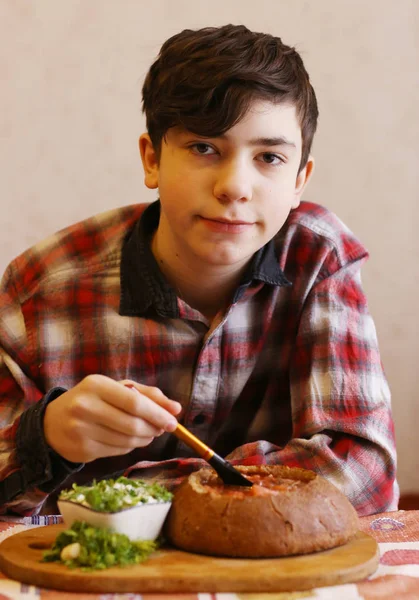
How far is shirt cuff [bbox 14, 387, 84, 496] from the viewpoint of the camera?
123 cm

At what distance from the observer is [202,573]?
900 mm

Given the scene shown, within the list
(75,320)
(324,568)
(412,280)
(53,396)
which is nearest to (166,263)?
(75,320)

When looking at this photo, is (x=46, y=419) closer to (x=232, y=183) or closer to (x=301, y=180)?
(x=232, y=183)

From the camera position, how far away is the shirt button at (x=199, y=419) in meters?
1.48

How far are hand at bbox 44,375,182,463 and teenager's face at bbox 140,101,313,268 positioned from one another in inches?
13.1

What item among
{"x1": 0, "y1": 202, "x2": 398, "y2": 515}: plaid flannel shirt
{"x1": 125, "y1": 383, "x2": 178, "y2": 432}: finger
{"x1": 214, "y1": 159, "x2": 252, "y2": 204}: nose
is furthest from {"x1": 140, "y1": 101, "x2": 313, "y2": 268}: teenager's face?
{"x1": 125, "y1": 383, "x2": 178, "y2": 432}: finger

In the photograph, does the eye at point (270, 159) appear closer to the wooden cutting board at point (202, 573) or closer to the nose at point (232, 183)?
the nose at point (232, 183)

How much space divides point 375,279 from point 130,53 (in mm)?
852

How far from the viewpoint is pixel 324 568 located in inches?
36.2

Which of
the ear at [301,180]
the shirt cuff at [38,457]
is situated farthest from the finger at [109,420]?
the ear at [301,180]

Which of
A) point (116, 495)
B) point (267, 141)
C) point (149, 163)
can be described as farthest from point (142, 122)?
point (116, 495)

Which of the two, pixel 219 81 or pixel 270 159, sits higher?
pixel 219 81

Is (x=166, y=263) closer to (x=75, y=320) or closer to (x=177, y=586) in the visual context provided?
(x=75, y=320)

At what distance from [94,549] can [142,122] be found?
1.43 metres
